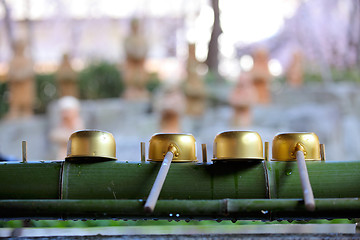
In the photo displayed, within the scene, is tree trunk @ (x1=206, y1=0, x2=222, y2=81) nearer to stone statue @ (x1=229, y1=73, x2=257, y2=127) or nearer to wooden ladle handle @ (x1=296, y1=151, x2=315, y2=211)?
stone statue @ (x1=229, y1=73, x2=257, y2=127)

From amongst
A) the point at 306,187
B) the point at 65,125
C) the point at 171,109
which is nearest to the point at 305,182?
the point at 306,187

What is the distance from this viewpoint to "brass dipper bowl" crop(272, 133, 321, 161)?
87 cm

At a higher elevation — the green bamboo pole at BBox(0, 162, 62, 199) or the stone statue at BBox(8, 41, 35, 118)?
the stone statue at BBox(8, 41, 35, 118)

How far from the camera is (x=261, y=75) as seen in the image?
7.05 m

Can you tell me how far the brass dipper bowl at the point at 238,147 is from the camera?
826mm

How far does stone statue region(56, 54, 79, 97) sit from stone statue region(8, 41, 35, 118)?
447 millimetres

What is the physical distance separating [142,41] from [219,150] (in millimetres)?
6146

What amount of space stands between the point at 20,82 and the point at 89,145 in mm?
6423

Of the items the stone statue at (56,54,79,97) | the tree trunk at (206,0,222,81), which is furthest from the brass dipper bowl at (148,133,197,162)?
the tree trunk at (206,0,222,81)

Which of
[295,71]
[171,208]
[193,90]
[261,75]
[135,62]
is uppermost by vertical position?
[135,62]

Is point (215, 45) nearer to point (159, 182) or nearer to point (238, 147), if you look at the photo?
point (238, 147)

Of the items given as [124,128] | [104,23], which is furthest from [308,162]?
[104,23]

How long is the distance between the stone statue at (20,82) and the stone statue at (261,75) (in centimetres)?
344

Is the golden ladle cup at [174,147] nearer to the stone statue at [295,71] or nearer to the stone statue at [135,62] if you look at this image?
the stone statue at [135,62]
